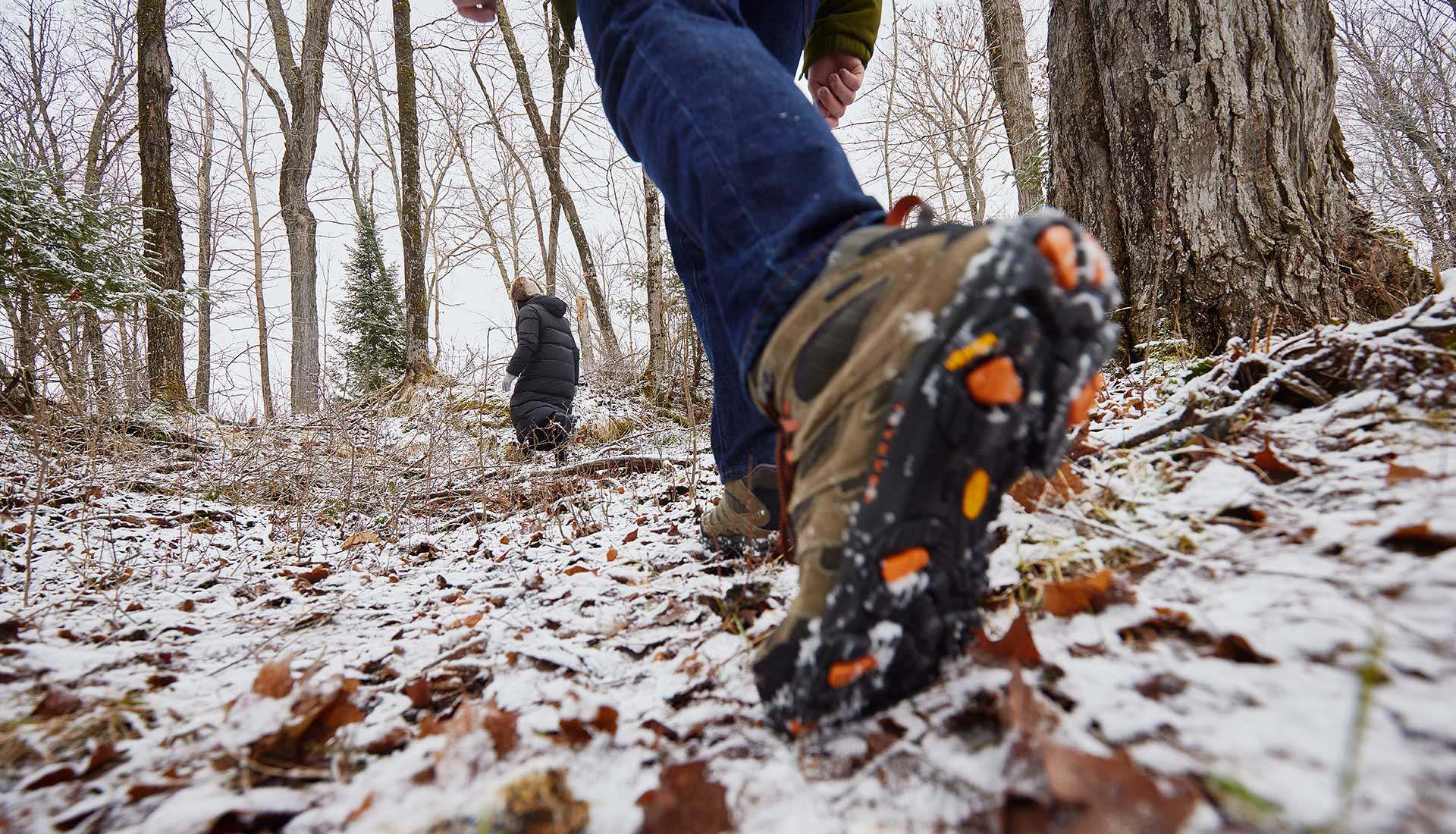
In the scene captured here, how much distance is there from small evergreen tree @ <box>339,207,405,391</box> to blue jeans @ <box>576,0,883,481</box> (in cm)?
1254

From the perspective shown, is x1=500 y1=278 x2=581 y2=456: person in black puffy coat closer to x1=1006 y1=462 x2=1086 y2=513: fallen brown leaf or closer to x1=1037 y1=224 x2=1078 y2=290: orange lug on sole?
x1=1006 y1=462 x2=1086 y2=513: fallen brown leaf

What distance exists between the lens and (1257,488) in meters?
0.86

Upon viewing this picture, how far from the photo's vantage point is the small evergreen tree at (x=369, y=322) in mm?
11828

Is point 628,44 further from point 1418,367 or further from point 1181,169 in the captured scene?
point 1181,169

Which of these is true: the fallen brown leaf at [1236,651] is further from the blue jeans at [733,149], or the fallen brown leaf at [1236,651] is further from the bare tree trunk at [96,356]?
the bare tree trunk at [96,356]

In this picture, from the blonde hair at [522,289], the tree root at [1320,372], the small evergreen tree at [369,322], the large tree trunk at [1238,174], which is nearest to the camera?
the tree root at [1320,372]

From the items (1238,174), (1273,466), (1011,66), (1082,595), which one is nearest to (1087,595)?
(1082,595)

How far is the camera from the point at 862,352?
0.61 m

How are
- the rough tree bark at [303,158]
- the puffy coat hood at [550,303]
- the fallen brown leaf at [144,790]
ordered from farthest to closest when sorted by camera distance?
1. the rough tree bark at [303,158]
2. the puffy coat hood at [550,303]
3. the fallen brown leaf at [144,790]

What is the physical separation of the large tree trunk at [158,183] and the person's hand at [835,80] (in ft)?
22.2

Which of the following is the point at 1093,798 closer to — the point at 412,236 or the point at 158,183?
the point at 158,183

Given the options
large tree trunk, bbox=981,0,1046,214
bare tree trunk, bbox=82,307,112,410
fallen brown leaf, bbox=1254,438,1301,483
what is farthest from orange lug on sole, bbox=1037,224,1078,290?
large tree trunk, bbox=981,0,1046,214

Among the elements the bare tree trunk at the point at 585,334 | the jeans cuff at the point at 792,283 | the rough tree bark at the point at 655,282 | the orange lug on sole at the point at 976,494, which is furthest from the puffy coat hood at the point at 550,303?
the bare tree trunk at the point at 585,334

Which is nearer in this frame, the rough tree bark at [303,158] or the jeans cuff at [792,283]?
the jeans cuff at [792,283]
